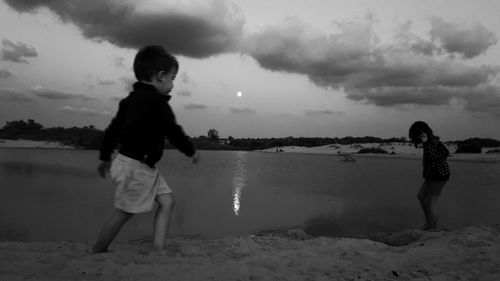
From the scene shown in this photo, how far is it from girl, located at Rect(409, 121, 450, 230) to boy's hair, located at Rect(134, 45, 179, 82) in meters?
4.23

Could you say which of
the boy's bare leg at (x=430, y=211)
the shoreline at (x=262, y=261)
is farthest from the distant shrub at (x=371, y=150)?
the shoreline at (x=262, y=261)

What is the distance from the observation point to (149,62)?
9.91 feet

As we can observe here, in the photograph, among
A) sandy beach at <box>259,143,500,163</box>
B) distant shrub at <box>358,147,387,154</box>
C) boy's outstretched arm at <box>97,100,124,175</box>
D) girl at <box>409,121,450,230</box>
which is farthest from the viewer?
distant shrub at <box>358,147,387,154</box>

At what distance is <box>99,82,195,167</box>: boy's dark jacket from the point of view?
292cm

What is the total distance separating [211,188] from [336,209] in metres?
3.63

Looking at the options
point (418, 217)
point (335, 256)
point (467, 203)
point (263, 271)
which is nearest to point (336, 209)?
point (418, 217)

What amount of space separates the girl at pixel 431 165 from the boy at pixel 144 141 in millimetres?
4016

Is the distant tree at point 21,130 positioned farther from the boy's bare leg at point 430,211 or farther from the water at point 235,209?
the boy's bare leg at point 430,211

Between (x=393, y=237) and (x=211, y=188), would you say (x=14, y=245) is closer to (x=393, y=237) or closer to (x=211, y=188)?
(x=393, y=237)

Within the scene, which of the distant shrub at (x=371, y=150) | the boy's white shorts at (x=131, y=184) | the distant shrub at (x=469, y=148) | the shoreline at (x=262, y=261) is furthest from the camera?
the distant shrub at (x=371, y=150)

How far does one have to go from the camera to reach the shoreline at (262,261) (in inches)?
95.7

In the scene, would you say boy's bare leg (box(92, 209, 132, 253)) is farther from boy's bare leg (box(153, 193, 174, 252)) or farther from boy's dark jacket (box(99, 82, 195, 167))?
boy's dark jacket (box(99, 82, 195, 167))

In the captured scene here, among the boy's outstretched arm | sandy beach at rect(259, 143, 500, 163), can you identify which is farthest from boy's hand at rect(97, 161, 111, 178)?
sandy beach at rect(259, 143, 500, 163)

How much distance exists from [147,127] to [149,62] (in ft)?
1.85
